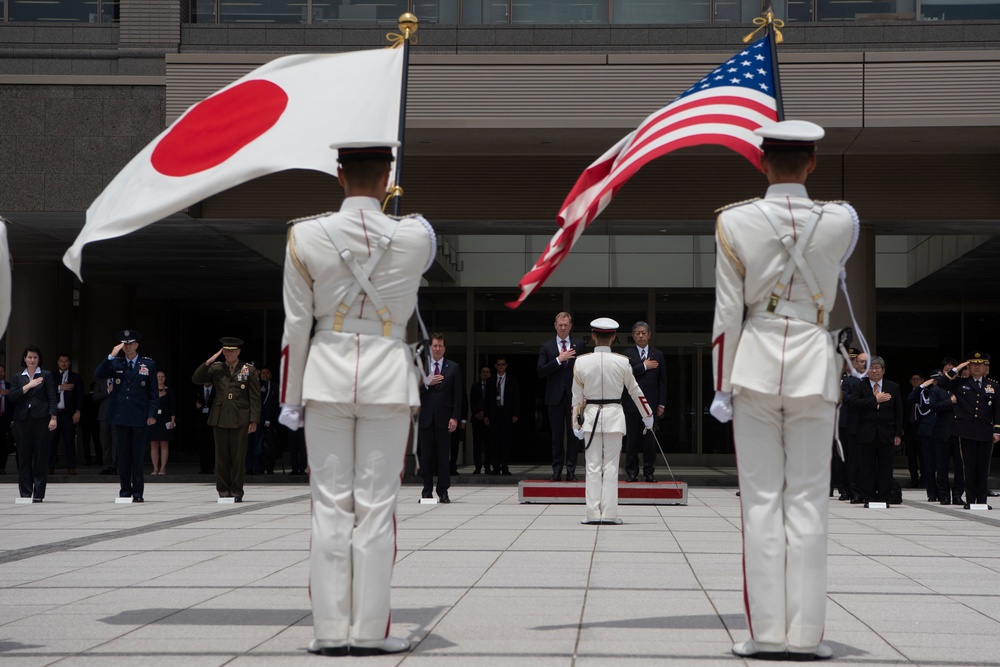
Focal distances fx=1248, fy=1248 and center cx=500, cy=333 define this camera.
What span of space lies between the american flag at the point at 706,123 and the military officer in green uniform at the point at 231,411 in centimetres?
695

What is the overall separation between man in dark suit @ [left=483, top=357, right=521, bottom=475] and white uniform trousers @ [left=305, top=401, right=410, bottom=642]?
1624 cm

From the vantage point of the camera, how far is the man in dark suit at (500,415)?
2161 cm

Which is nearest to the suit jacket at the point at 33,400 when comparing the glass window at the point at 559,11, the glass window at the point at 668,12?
the glass window at the point at 559,11

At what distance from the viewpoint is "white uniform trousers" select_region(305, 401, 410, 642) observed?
512 cm

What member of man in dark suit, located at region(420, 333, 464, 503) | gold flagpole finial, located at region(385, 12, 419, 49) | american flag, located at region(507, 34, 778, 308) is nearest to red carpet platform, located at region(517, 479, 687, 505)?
man in dark suit, located at region(420, 333, 464, 503)

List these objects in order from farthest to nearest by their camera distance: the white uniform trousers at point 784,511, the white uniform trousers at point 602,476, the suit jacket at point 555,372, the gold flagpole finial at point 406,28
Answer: the suit jacket at point 555,372
the white uniform trousers at point 602,476
the gold flagpole finial at point 406,28
the white uniform trousers at point 784,511

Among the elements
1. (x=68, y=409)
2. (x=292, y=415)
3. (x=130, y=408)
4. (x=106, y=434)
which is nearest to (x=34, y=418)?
(x=130, y=408)

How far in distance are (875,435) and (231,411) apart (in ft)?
25.0

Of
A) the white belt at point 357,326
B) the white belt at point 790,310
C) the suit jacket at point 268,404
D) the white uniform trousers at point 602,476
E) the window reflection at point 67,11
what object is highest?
A: the window reflection at point 67,11

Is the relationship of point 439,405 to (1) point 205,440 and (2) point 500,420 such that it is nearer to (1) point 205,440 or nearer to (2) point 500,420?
(2) point 500,420

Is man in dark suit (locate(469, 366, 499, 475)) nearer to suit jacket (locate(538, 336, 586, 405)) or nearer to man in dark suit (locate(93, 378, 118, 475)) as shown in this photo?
suit jacket (locate(538, 336, 586, 405))

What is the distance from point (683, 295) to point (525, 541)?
47.6ft

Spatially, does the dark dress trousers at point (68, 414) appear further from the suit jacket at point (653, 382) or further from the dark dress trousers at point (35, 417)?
the suit jacket at point (653, 382)

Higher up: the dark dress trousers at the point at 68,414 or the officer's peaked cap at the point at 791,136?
the officer's peaked cap at the point at 791,136
